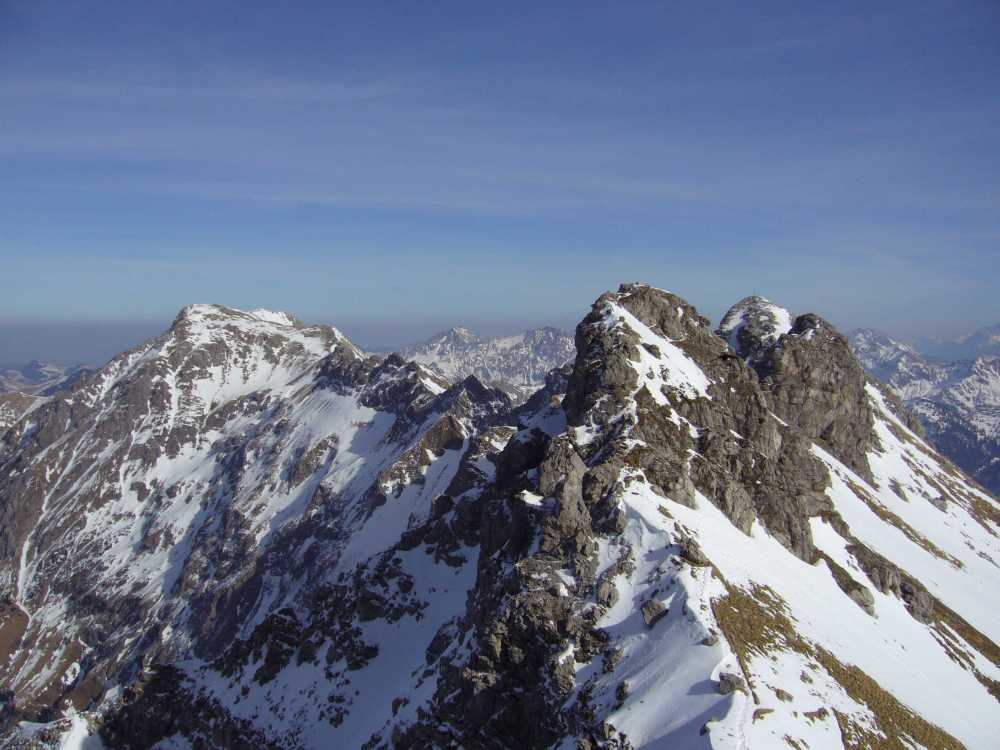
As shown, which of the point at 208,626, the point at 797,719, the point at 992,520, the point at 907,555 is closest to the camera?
the point at 797,719

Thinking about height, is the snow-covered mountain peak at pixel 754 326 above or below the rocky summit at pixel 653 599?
above

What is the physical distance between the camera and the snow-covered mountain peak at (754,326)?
5015 inches

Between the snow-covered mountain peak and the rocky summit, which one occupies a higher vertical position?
the snow-covered mountain peak

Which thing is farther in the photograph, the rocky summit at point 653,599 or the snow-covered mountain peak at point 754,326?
the snow-covered mountain peak at point 754,326

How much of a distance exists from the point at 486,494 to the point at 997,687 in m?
58.6

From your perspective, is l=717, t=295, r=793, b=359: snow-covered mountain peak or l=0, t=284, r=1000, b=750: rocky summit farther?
l=717, t=295, r=793, b=359: snow-covered mountain peak

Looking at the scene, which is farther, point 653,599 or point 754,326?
point 754,326

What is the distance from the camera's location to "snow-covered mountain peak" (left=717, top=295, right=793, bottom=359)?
5015 inches

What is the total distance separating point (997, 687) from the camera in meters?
63.2

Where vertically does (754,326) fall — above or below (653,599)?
above

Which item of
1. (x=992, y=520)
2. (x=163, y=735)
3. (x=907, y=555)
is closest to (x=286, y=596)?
(x=163, y=735)

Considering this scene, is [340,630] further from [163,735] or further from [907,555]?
[907,555]

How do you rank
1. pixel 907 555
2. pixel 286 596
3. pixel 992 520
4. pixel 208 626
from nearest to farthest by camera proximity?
pixel 907 555, pixel 992 520, pixel 286 596, pixel 208 626

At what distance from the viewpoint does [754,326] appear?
434ft
